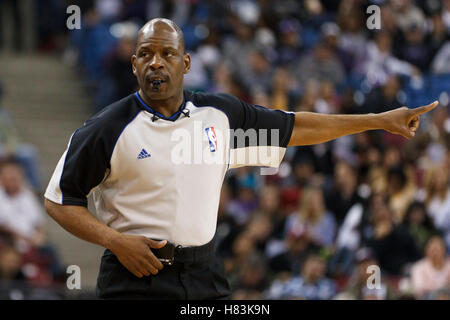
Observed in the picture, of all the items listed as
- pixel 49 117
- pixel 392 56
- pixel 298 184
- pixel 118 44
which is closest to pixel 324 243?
pixel 298 184

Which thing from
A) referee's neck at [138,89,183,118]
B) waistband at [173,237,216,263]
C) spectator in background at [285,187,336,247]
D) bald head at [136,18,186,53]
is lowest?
spectator in background at [285,187,336,247]

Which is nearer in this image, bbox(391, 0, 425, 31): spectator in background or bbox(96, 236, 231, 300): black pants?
bbox(96, 236, 231, 300): black pants

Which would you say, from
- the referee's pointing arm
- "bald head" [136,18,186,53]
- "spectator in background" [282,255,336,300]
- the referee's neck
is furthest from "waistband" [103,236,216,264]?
"spectator in background" [282,255,336,300]

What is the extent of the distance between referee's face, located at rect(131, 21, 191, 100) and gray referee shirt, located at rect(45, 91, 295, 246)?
0.35 ft

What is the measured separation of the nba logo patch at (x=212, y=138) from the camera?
3395 millimetres

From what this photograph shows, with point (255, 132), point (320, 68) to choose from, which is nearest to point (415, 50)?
point (320, 68)

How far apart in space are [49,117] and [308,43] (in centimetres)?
385

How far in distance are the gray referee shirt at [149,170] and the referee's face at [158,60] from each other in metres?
0.11

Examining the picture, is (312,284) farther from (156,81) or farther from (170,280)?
(156,81)

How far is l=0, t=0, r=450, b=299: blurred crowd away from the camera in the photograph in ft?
22.9

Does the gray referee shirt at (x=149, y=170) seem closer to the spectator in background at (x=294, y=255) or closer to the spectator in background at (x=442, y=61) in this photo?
the spectator in background at (x=294, y=255)

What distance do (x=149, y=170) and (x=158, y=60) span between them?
1.53 feet

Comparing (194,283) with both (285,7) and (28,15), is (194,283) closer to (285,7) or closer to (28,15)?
(285,7)

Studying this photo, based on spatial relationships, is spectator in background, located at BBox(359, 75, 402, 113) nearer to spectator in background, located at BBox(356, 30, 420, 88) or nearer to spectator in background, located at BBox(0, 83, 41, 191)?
spectator in background, located at BBox(356, 30, 420, 88)
